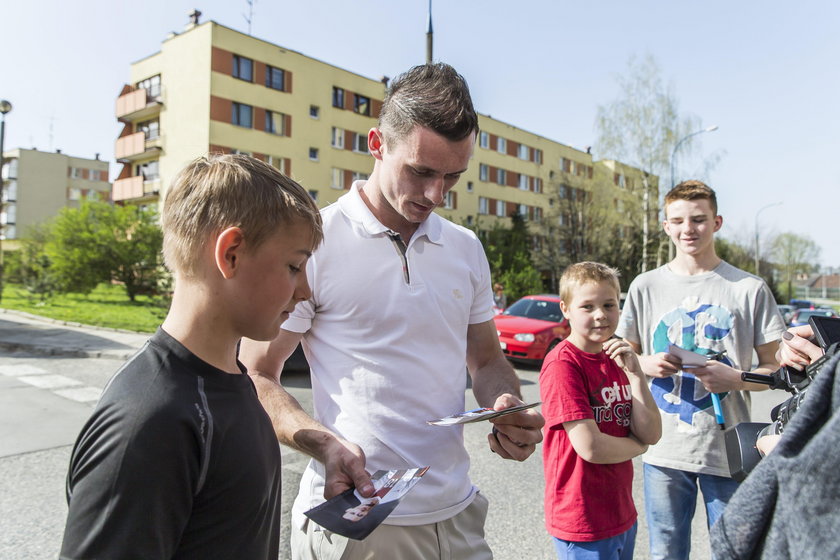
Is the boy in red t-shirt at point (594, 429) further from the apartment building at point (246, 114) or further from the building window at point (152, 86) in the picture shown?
the building window at point (152, 86)

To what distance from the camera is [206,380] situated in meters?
1.25

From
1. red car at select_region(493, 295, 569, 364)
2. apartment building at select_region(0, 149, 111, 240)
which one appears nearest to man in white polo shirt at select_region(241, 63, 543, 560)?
red car at select_region(493, 295, 569, 364)

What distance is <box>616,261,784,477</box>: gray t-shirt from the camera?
281 cm

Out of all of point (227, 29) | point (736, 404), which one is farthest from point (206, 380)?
point (227, 29)

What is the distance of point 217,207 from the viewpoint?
4.27ft

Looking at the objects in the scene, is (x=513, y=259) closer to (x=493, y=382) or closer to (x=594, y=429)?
(x=594, y=429)

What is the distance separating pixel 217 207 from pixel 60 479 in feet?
15.5

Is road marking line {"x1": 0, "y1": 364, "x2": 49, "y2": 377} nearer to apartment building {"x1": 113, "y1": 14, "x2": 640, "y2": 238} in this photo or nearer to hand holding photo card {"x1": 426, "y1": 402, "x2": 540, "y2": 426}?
hand holding photo card {"x1": 426, "y1": 402, "x2": 540, "y2": 426}

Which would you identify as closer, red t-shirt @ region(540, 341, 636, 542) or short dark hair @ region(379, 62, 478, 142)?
short dark hair @ region(379, 62, 478, 142)

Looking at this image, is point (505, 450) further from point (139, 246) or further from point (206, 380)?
point (139, 246)

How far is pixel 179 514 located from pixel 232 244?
540mm

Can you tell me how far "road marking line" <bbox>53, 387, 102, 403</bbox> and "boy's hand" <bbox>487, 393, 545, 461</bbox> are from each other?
7404 millimetres

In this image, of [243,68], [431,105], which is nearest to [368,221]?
[431,105]

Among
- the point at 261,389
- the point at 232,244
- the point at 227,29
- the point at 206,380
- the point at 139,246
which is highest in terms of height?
the point at 227,29
